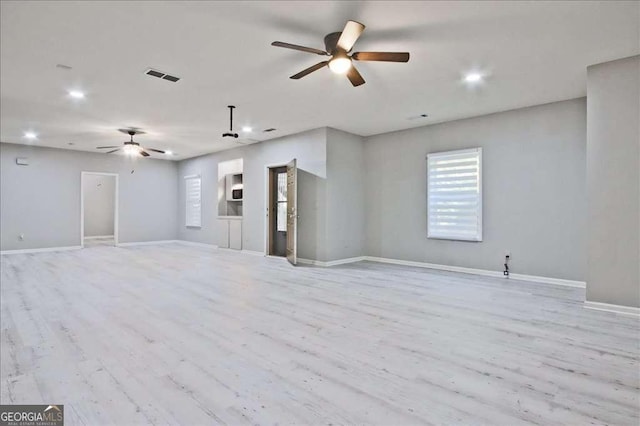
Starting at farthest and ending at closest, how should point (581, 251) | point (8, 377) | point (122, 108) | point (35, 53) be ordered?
point (122, 108)
point (581, 251)
point (35, 53)
point (8, 377)

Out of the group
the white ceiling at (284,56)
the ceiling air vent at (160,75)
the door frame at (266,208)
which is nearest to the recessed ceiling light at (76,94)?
the white ceiling at (284,56)

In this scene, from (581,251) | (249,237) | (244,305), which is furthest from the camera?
(249,237)

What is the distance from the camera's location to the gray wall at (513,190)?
201 inches

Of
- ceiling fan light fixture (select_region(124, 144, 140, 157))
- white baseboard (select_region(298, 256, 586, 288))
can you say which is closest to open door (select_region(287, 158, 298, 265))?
white baseboard (select_region(298, 256, 586, 288))

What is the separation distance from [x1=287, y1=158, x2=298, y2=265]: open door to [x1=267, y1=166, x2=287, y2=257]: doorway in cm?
91

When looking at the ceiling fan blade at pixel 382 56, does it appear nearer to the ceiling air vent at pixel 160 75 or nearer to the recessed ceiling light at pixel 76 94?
the ceiling air vent at pixel 160 75

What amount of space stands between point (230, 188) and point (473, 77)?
271 inches

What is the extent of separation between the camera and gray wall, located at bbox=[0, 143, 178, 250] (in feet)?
28.0

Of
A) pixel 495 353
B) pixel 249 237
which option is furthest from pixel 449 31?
pixel 249 237

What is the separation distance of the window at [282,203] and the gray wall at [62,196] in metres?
5.07

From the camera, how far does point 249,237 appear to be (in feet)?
28.5

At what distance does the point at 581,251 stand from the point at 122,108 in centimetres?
742

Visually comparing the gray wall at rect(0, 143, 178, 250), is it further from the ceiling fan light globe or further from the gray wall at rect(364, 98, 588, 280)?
the ceiling fan light globe

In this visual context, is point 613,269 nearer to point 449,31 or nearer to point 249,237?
point 449,31
